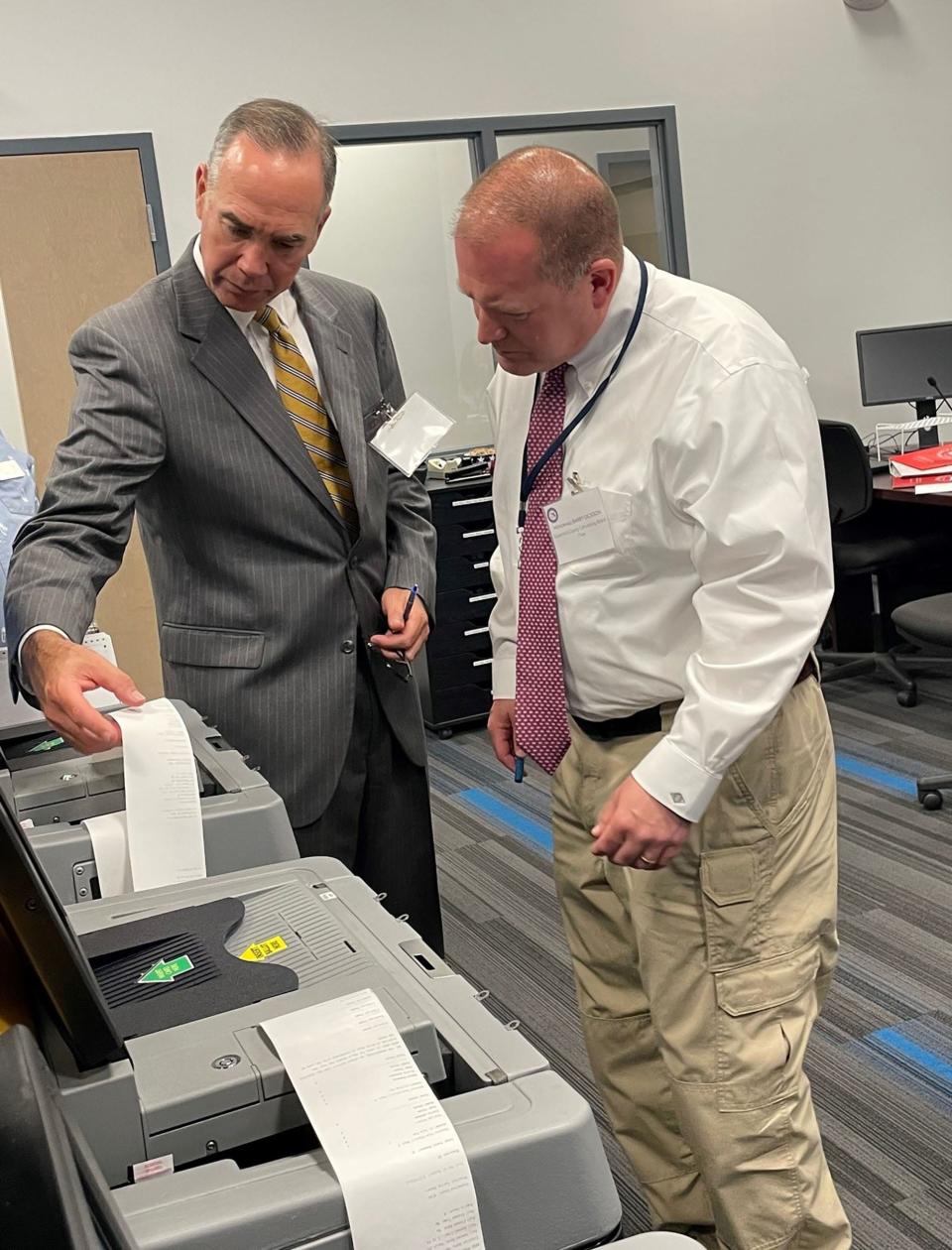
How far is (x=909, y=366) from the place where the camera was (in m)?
5.37

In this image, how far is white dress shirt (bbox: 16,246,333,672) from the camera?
6.07ft

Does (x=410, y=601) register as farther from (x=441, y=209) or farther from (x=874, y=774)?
(x=441, y=209)

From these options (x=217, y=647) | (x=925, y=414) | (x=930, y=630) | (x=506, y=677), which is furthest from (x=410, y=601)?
(x=925, y=414)

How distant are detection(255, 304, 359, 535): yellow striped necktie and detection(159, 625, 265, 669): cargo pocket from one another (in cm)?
23

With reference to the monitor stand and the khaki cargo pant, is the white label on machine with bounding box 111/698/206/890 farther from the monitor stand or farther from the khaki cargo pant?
the monitor stand

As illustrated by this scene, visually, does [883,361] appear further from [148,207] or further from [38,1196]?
[38,1196]

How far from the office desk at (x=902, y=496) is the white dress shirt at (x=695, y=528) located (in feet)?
9.64

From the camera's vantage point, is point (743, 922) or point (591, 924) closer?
point (743, 922)

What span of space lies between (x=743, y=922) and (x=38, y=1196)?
1204mm

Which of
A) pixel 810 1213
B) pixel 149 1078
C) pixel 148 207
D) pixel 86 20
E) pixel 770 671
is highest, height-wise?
pixel 86 20

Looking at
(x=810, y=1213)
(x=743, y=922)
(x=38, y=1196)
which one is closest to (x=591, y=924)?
(x=743, y=922)

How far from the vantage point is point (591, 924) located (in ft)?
5.97

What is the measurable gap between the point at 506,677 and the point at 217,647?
0.44m

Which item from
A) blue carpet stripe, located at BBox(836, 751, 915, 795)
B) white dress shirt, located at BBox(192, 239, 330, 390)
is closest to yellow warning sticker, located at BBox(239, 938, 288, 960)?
white dress shirt, located at BBox(192, 239, 330, 390)
